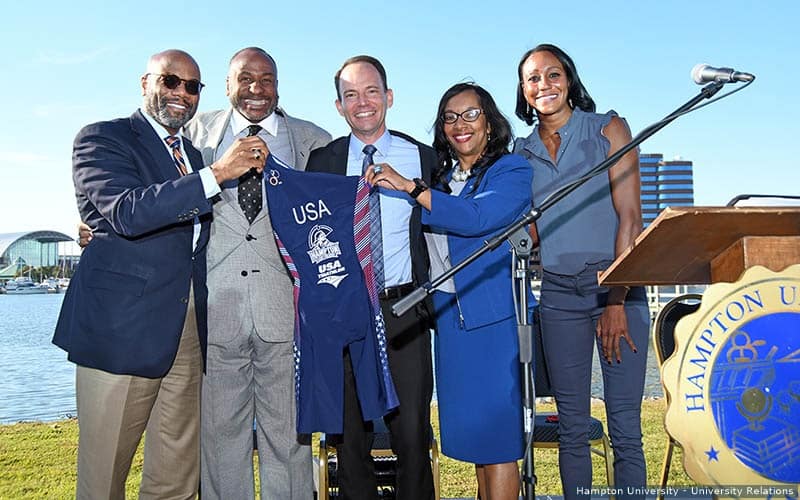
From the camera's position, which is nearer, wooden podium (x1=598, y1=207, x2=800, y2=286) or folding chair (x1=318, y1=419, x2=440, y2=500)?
wooden podium (x1=598, y1=207, x2=800, y2=286)

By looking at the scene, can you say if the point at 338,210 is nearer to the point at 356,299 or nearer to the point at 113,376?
the point at 356,299

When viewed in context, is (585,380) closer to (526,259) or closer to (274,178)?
(526,259)

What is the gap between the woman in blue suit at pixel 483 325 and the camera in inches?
107

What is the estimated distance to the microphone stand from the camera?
2.02 m

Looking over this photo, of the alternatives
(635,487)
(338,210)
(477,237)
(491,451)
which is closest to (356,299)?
(338,210)

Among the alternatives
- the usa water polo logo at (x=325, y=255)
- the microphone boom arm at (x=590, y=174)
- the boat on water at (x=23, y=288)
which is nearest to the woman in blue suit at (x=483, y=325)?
the usa water polo logo at (x=325, y=255)

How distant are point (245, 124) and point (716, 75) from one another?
1.94 m

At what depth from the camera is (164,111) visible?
9.16 feet

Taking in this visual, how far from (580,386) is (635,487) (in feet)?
1.41

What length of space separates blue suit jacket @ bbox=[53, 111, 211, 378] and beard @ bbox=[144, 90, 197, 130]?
0.37 ft

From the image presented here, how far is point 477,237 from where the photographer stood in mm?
2750

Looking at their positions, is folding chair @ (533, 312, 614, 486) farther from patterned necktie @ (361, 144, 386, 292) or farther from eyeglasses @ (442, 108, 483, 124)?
eyeglasses @ (442, 108, 483, 124)

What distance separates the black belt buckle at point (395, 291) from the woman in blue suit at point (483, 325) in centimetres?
13

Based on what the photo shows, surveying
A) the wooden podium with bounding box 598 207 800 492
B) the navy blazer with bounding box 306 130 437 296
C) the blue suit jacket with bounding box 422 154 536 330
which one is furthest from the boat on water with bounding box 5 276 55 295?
the wooden podium with bounding box 598 207 800 492
